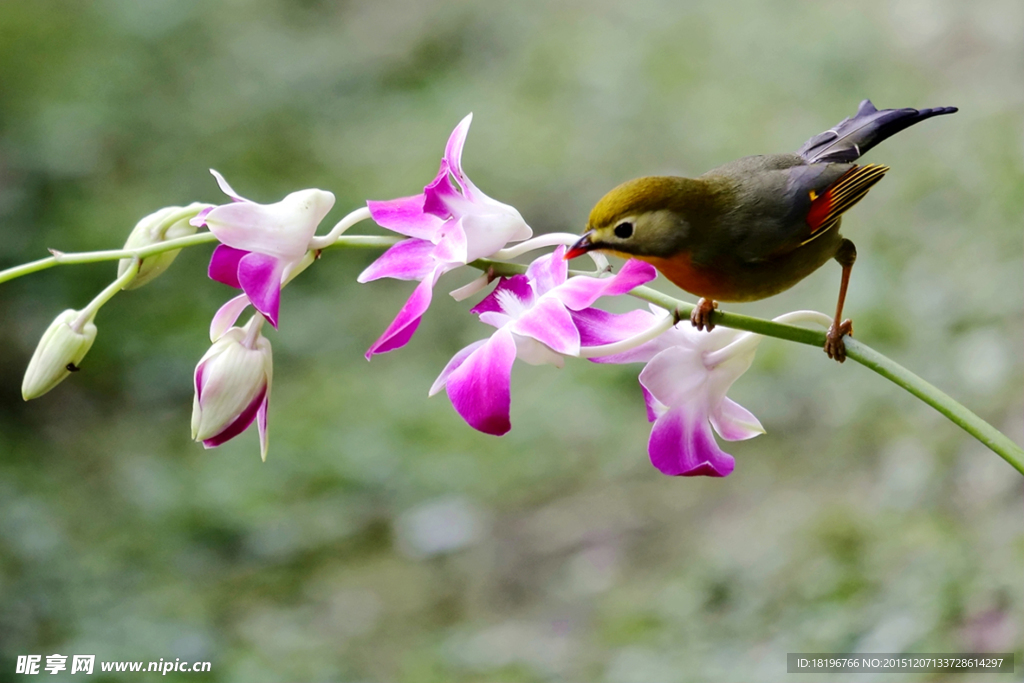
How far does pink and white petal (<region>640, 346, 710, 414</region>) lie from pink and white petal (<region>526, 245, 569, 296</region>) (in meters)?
0.10

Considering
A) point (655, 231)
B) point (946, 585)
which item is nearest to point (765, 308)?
point (946, 585)

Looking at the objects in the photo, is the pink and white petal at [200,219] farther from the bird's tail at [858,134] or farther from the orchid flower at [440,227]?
the bird's tail at [858,134]

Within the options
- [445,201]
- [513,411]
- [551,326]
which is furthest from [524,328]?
[513,411]

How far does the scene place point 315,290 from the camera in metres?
3.69

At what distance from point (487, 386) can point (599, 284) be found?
0.35 feet

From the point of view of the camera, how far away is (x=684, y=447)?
0.72 m

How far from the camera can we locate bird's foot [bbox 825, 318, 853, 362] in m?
0.67

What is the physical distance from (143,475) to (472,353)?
2.41 meters

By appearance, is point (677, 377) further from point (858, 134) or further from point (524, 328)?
point (858, 134)

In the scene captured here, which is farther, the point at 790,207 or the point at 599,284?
the point at 790,207

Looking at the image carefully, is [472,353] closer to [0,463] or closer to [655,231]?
[655,231]

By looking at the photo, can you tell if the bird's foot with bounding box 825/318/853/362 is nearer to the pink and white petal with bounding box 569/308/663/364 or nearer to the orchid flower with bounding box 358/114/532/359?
the pink and white petal with bounding box 569/308/663/364

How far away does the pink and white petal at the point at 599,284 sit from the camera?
64 cm

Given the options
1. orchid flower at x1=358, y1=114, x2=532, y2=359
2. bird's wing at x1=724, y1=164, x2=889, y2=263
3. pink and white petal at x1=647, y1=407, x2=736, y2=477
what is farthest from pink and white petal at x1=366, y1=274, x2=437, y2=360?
bird's wing at x1=724, y1=164, x2=889, y2=263
